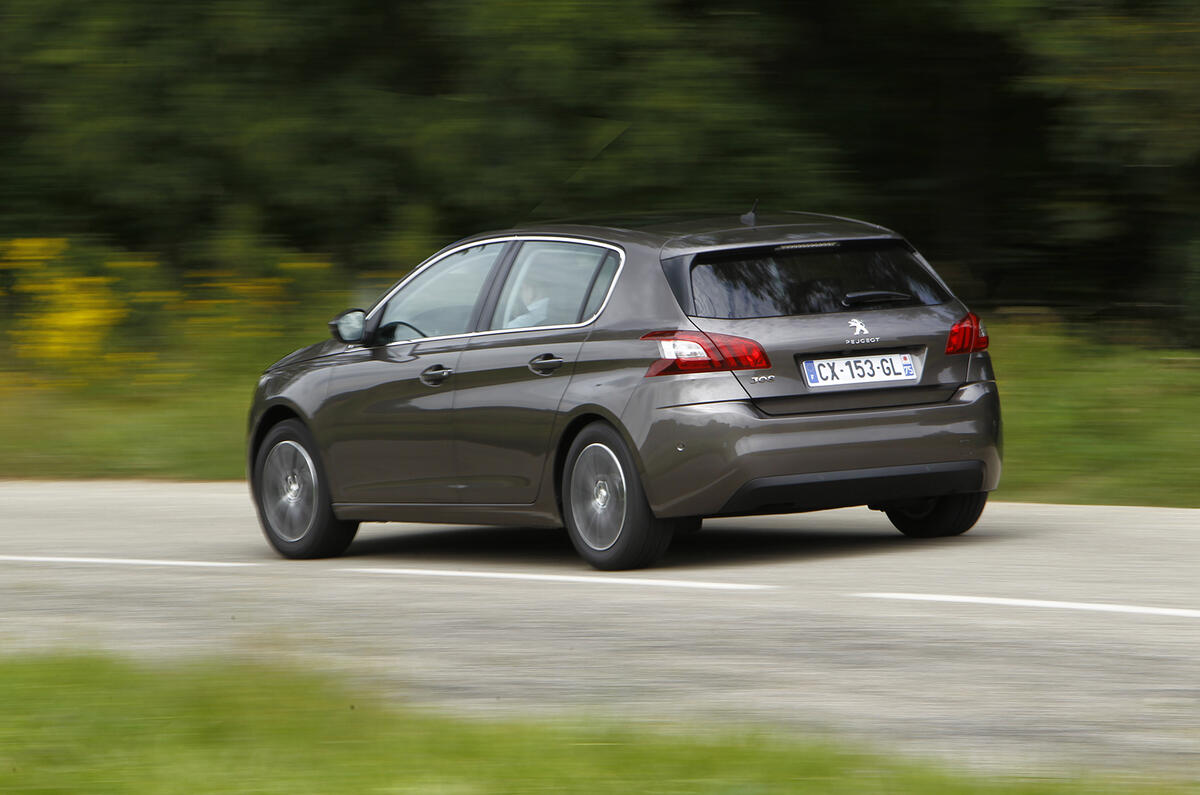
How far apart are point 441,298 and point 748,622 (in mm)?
3142

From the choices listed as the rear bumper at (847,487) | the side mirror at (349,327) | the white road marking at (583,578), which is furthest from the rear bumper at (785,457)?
the side mirror at (349,327)

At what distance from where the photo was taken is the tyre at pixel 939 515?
9523mm

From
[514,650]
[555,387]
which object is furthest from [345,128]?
[514,650]

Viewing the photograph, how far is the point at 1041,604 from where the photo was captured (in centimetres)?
754

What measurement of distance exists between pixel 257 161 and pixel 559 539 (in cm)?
1072

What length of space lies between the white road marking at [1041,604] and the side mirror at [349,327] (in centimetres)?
334

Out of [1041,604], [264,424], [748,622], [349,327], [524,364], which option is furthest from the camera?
[264,424]

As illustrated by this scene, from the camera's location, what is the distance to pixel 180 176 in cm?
2098

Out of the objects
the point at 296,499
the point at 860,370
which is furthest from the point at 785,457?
the point at 296,499

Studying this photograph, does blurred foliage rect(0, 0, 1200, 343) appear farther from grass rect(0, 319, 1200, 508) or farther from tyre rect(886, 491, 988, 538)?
tyre rect(886, 491, 988, 538)

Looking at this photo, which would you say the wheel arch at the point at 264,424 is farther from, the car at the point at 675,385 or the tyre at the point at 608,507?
the tyre at the point at 608,507

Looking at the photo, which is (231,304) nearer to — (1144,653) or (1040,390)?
(1040,390)

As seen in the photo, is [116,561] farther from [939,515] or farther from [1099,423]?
[1099,423]

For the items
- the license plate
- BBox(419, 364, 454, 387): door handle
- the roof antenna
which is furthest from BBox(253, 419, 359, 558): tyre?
the license plate
